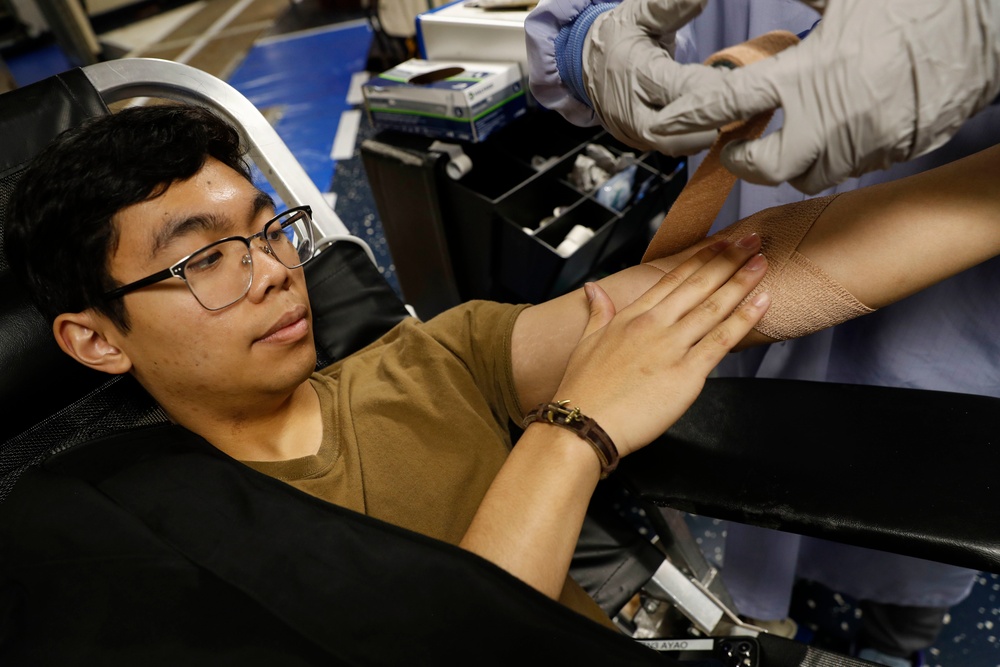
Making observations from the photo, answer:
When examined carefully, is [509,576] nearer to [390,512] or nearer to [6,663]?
[390,512]

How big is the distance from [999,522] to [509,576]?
1.66ft

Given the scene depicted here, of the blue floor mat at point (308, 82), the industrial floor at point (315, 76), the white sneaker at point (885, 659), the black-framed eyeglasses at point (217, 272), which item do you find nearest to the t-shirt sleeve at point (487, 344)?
the black-framed eyeglasses at point (217, 272)

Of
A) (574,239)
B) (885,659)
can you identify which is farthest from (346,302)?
(885,659)

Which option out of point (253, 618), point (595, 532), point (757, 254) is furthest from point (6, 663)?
point (757, 254)

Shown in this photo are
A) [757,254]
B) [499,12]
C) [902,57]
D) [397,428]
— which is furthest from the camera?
[499,12]

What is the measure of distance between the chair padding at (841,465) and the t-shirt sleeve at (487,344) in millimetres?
211

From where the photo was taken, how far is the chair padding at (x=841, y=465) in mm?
676

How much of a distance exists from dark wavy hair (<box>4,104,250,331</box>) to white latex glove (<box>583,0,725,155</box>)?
1.80 feet

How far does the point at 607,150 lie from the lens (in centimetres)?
160

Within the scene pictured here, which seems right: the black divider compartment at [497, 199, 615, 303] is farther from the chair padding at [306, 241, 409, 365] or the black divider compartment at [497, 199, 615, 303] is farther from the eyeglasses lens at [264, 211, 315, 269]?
the eyeglasses lens at [264, 211, 315, 269]

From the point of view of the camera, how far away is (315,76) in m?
4.14

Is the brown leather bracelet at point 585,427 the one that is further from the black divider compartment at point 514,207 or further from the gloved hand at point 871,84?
the black divider compartment at point 514,207

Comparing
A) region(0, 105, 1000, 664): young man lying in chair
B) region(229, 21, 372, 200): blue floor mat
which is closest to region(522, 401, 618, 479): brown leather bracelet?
region(0, 105, 1000, 664): young man lying in chair

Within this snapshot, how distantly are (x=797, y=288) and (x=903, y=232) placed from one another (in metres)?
0.14
